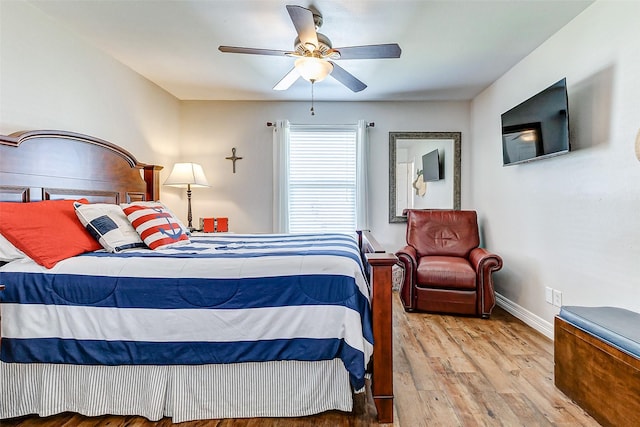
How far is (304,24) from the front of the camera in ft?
6.29

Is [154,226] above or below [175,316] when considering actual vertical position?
above

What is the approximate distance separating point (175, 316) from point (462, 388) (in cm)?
172

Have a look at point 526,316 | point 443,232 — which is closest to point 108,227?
point 443,232

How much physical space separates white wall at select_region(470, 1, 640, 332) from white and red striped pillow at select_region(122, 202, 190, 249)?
2931 millimetres

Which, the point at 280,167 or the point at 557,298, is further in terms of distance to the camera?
the point at 280,167

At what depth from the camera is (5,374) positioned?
1.61 meters

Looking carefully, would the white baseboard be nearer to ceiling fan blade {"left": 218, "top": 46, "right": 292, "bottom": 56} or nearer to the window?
the window

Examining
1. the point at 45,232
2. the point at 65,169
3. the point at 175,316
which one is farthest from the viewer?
the point at 65,169

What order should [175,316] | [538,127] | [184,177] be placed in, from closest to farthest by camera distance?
1. [175,316]
2. [538,127]
3. [184,177]

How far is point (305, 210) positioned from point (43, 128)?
270 centimetres

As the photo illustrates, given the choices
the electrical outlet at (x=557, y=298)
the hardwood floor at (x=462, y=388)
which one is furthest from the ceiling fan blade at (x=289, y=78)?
the electrical outlet at (x=557, y=298)

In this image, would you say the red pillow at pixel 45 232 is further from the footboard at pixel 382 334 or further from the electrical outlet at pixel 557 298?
the electrical outlet at pixel 557 298

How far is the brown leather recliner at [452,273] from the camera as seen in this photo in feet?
10.1

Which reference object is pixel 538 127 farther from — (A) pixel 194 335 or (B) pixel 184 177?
(B) pixel 184 177
